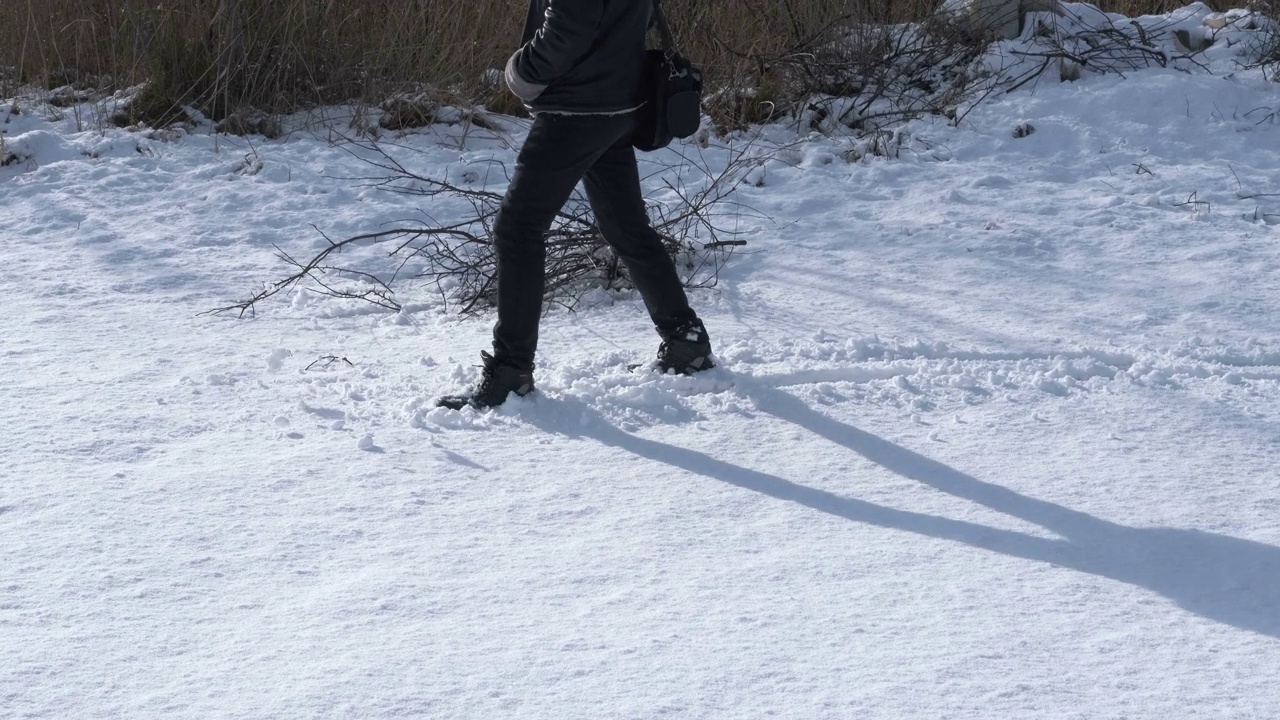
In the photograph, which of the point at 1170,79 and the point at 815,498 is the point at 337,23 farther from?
the point at 815,498

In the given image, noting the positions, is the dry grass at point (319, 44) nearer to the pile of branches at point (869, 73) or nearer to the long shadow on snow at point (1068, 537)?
the pile of branches at point (869, 73)

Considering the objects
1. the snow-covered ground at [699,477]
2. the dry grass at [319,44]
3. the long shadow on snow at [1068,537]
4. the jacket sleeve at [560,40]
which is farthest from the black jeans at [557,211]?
the dry grass at [319,44]

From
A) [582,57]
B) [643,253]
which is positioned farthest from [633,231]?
[582,57]

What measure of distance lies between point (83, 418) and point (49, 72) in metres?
5.33

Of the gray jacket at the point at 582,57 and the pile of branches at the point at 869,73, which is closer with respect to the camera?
the gray jacket at the point at 582,57

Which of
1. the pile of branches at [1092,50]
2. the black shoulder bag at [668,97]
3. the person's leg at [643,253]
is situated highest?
the black shoulder bag at [668,97]

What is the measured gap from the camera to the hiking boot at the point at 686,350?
4.14 metres

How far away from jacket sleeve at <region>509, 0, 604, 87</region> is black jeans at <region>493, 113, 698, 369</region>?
161mm

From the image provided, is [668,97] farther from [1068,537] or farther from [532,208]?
[1068,537]

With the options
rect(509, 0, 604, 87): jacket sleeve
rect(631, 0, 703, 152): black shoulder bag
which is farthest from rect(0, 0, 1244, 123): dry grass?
rect(509, 0, 604, 87): jacket sleeve

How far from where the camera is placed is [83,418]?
396 centimetres

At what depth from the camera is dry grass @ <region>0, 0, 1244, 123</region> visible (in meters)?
7.78

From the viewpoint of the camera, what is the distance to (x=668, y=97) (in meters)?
3.77

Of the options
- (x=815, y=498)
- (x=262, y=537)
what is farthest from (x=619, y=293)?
(x=262, y=537)
